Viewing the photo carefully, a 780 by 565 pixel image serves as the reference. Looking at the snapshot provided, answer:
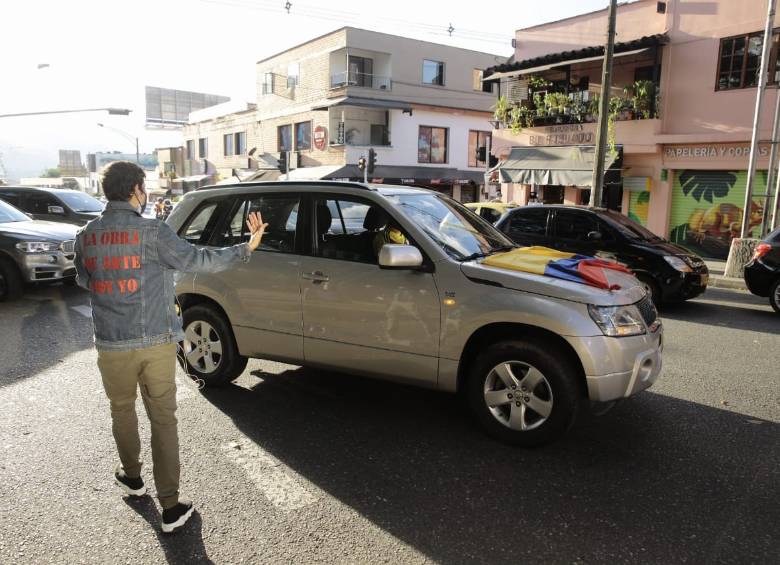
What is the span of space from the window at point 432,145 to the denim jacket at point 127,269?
1282 inches

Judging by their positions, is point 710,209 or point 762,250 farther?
point 710,209

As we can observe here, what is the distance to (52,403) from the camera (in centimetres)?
489

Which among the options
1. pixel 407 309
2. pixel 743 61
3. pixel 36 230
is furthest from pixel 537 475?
pixel 743 61

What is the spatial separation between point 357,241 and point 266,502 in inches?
80.0

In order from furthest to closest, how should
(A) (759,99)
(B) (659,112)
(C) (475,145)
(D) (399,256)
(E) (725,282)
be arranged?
(C) (475,145) < (B) (659,112) < (A) (759,99) < (E) (725,282) < (D) (399,256)

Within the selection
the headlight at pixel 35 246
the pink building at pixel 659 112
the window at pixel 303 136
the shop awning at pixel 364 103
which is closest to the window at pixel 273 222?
the headlight at pixel 35 246

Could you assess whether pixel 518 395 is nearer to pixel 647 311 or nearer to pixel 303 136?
pixel 647 311

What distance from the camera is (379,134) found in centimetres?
3416

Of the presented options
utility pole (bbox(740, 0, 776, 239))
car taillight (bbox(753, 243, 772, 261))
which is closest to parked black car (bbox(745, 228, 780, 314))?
car taillight (bbox(753, 243, 772, 261))

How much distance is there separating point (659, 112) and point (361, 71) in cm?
1992

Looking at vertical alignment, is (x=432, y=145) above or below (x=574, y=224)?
above

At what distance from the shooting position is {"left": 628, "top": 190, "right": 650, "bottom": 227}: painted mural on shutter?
18594 millimetres

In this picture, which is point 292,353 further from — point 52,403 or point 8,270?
point 8,270

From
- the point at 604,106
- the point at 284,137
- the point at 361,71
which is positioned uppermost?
the point at 361,71
